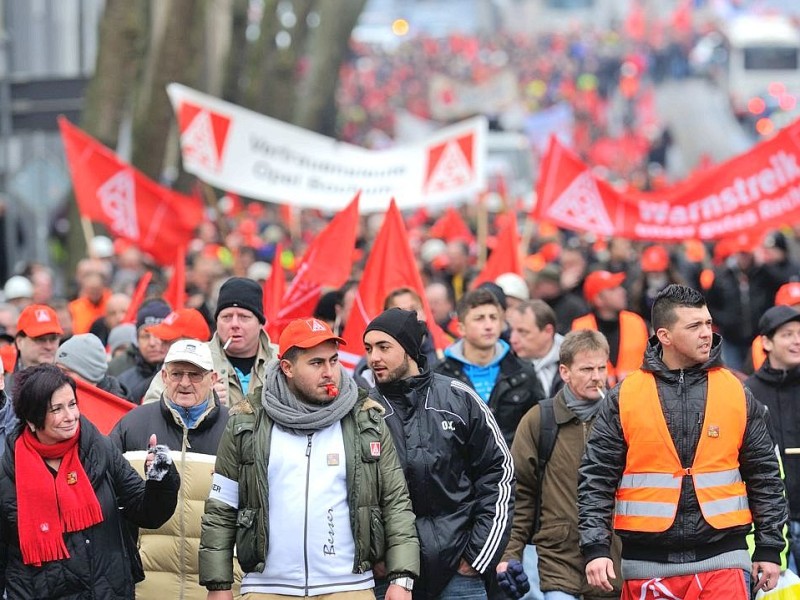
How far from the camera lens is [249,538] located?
6414 mm

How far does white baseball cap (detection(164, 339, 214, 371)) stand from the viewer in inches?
277

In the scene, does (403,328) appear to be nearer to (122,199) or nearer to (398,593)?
(398,593)

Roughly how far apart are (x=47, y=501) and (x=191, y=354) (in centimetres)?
95

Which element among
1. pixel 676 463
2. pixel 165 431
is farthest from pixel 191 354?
pixel 676 463

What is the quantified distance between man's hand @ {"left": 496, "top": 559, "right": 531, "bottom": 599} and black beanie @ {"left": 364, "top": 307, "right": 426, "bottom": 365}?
0.91m

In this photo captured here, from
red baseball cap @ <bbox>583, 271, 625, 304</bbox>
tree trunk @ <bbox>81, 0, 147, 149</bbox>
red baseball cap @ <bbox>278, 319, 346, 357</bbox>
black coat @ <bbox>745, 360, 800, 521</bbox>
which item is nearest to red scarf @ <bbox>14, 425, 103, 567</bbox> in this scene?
red baseball cap @ <bbox>278, 319, 346, 357</bbox>

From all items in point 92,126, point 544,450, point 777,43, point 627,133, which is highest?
point 777,43

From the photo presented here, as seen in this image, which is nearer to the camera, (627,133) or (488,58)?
(627,133)

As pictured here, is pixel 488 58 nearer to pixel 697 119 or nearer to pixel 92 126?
pixel 697 119

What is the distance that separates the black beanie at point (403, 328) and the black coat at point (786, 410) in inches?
82.5

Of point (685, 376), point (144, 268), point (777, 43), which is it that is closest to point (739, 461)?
point (685, 376)

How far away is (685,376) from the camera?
658cm

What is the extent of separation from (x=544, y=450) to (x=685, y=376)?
1.03 m

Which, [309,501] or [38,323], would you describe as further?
[38,323]
